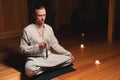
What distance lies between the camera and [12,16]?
12.8 feet

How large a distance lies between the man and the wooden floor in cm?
16

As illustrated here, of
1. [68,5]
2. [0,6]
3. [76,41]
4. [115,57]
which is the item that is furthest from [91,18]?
[115,57]

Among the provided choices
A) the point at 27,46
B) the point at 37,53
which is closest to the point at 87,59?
the point at 37,53

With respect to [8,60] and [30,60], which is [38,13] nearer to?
[30,60]

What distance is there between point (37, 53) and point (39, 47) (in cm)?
13

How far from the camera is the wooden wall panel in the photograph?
3805 millimetres

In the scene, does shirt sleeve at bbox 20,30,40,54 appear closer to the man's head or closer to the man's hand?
the man's hand

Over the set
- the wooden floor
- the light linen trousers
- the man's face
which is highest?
the man's face

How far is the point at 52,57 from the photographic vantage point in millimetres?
2273

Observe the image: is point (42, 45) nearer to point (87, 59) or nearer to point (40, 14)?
point (40, 14)

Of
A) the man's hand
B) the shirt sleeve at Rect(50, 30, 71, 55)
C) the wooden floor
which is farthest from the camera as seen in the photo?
the shirt sleeve at Rect(50, 30, 71, 55)

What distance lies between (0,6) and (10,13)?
214 millimetres

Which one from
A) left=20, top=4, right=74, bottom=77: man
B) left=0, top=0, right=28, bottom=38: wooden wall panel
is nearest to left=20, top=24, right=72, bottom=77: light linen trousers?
left=20, top=4, right=74, bottom=77: man

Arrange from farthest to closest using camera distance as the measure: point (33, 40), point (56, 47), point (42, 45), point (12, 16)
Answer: point (12, 16) < point (56, 47) < point (33, 40) < point (42, 45)
